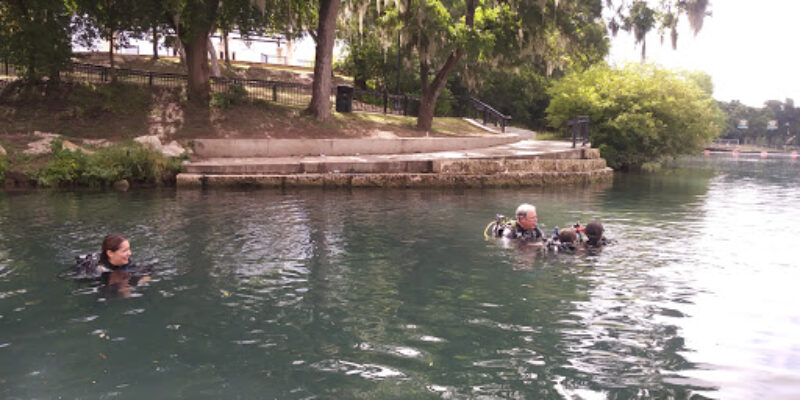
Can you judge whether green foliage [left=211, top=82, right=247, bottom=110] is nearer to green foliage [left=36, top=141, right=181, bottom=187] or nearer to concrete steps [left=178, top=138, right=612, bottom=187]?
concrete steps [left=178, top=138, right=612, bottom=187]

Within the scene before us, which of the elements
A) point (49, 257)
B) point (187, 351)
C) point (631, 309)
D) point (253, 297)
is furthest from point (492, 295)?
point (49, 257)

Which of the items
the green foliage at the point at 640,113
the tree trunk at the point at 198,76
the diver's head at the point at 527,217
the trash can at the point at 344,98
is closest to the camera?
the diver's head at the point at 527,217

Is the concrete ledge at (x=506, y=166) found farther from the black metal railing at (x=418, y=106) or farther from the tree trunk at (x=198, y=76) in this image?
the tree trunk at (x=198, y=76)

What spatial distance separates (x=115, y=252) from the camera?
7.30 m

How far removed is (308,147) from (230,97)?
17.2 feet

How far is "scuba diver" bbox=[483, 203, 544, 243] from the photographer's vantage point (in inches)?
381

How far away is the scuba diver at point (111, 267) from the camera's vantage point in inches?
288

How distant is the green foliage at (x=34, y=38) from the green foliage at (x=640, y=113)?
2653 centimetres

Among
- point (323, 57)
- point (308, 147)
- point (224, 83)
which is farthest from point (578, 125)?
point (224, 83)

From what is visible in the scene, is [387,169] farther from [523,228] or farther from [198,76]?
[198,76]

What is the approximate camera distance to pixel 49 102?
23.0 meters

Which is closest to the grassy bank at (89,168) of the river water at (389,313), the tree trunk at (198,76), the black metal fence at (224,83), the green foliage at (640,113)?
the river water at (389,313)

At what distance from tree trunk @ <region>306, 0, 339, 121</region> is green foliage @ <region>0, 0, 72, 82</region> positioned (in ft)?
33.4

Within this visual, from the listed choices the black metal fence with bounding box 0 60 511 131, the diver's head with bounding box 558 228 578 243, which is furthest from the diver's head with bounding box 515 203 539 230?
the black metal fence with bounding box 0 60 511 131
